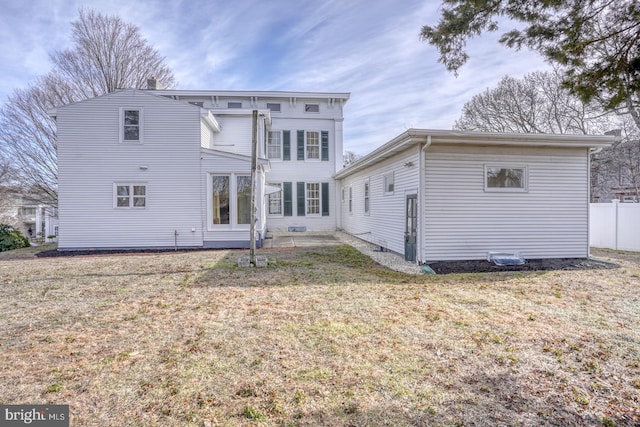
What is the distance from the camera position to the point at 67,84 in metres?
18.4

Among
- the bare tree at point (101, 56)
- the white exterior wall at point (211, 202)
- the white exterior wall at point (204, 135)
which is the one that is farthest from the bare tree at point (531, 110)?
the bare tree at point (101, 56)

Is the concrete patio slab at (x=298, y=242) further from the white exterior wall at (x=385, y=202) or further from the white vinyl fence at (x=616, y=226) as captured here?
the white vinyl fence at (x=616, y=226)

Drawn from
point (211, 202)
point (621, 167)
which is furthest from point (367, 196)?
point (621, 167)

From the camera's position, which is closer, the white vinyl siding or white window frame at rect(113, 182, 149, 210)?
white window frame at rect(113, 182, 149, 210)

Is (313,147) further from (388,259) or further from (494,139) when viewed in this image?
(494,139)

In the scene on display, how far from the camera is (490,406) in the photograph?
258cm

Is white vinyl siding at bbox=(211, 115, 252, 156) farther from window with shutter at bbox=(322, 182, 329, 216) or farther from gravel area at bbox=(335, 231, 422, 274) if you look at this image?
gravel area at bbox=(335, 231, 422, 274)

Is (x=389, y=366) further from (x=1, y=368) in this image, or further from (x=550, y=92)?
(x=550, y=92)

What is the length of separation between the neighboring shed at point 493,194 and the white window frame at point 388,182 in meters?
0.79

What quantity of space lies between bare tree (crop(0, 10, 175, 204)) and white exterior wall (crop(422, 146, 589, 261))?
19.1m

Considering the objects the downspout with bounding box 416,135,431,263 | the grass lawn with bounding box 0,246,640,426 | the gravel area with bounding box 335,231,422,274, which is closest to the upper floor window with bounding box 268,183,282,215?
the gravel area with bounding box 335,231,422,274

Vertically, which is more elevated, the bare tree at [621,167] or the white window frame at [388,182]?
the bare tree at [621,167]

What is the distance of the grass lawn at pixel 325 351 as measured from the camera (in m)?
2.54

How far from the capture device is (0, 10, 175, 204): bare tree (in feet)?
56.1
